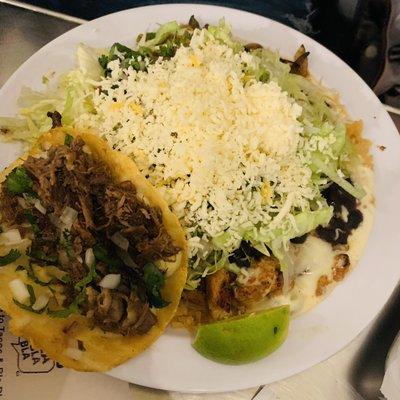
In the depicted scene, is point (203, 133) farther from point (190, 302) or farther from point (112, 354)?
point (112, 354)

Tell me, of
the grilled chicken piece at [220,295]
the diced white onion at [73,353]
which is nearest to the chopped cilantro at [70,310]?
the diced white onion at [73,353]

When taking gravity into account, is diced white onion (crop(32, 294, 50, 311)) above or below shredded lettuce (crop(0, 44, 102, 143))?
below

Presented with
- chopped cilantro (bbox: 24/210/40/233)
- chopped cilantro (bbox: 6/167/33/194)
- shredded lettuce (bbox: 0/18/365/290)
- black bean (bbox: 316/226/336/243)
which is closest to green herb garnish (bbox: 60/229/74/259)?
chopped cilantro (bbox: 24/210/40/233)

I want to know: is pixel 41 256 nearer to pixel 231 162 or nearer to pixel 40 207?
pixel 40 207

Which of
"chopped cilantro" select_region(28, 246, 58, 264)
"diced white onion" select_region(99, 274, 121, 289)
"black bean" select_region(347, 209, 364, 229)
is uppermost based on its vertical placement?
"chopped cilantro" select_region(28, 246, 58, 264)

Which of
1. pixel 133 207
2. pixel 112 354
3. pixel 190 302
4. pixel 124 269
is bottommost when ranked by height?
pixel 190 302

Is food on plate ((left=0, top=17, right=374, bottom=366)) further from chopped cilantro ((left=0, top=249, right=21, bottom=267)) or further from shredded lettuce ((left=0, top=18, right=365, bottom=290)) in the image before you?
chopped cilantro ((left=0, top=249, right=21, bottom=267))

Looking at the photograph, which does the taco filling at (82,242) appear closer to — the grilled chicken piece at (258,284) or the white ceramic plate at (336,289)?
the white ceramic plate at (336,289)

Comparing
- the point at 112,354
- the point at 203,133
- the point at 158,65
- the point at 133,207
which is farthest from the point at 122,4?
the point at 112,354
